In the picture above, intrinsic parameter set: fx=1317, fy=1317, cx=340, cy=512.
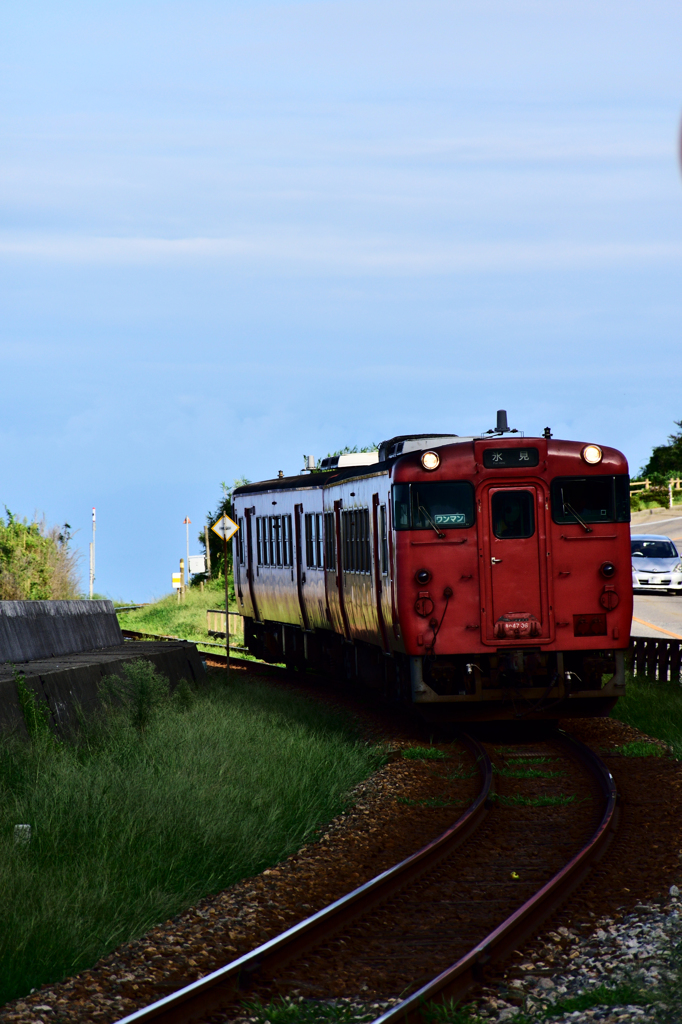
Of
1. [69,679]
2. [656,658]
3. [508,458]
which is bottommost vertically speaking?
[656,658]

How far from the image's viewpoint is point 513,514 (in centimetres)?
1484

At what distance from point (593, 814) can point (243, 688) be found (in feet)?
33.7

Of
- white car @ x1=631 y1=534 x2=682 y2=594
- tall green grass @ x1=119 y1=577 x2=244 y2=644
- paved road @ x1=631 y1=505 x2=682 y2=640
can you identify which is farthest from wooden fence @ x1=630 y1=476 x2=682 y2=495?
white car @ x1=631 y1=534 x2=682 y2=594

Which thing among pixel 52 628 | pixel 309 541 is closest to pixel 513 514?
pixel 52 628

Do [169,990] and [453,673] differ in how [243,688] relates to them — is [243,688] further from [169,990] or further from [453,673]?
[169,990]

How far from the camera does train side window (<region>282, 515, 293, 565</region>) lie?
2386cm

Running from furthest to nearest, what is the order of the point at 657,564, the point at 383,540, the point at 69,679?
1. the point at 657,564
2. the point at 383,540
3. the point at 69,679

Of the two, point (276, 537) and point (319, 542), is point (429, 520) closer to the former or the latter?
point (319, 542)

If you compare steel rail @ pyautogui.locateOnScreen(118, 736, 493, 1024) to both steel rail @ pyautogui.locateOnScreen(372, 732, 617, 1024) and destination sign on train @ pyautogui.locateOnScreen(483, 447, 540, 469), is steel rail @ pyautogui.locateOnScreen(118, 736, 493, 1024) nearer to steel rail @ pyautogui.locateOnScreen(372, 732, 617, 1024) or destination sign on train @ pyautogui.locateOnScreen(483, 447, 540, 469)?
steel rail @ pyautogui.locateOnScreen(372, 732, 617, 1024)

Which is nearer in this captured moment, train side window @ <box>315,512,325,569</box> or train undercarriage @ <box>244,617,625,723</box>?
train undercarriage @ <box>244,617,625,723</box>

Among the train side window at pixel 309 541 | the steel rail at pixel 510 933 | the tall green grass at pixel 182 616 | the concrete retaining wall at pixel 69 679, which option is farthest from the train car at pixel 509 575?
the tall green grass at pixel 182 616

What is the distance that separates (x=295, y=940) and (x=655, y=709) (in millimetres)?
10964

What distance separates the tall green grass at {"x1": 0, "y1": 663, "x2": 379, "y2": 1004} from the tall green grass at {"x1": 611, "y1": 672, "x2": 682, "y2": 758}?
12.8 ft

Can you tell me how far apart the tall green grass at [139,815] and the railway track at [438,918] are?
0.96 meters
